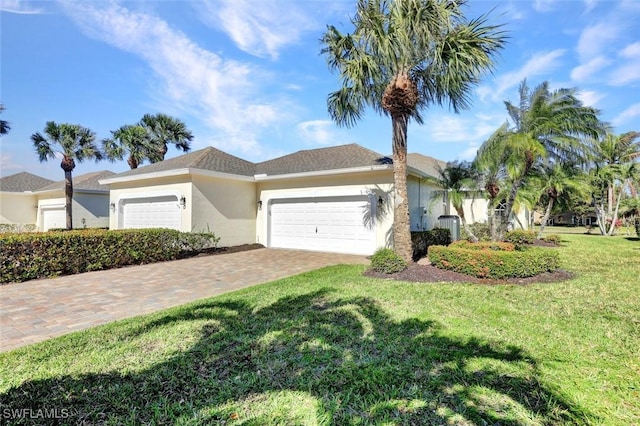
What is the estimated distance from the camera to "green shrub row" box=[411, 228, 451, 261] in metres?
11.5

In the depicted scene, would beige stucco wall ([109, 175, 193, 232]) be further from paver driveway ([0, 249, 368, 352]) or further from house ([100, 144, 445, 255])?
paver driveway ([0, 249, 368, 352])

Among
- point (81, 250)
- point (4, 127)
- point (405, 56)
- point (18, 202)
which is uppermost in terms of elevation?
point (4, 127)

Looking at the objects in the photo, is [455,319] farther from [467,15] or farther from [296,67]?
[296,67]

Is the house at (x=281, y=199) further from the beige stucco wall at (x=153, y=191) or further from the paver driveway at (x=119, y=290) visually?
the paver driveway at (x=119, y=290)

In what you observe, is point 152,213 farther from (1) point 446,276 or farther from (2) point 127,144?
(1) point 446,276

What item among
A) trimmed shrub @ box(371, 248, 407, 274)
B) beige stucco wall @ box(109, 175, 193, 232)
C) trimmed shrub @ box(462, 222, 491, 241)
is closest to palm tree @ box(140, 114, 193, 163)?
beige stucco wall @ box(109, 175, 193, 232)

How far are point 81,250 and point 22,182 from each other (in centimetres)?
2494

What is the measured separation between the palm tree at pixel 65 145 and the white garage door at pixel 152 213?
658 cm

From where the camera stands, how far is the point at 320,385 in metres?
3.04

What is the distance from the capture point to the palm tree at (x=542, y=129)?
9.38m

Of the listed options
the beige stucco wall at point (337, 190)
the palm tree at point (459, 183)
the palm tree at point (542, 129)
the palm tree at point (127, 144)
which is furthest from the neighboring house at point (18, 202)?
the palm tree at point (542, 129)

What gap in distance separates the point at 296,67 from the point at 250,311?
10.2m

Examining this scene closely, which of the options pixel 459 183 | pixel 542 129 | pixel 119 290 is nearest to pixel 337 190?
pixel 459 183

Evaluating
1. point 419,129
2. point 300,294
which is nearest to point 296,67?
point 419,129
